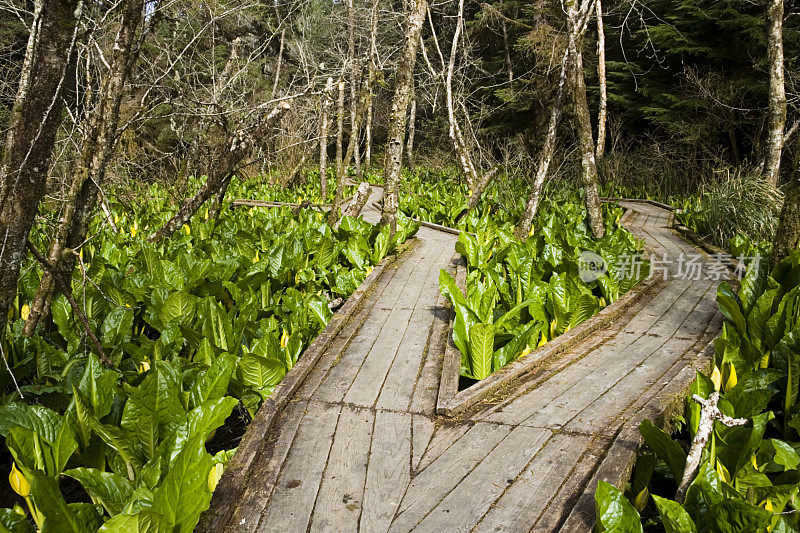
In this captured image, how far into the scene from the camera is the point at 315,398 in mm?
3318

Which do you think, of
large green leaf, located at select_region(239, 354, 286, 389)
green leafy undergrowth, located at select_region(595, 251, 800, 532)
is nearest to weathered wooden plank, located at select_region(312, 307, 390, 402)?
large green leaf, located at select_region(239, 354, 286, 389)

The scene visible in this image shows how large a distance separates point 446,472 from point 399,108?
5.82 m

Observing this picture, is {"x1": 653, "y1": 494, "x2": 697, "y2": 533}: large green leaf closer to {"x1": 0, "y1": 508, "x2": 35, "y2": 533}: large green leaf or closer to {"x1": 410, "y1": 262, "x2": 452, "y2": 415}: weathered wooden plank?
{"x1": 410, "y1": 262, "x2": 452, "y2": 415}: weathered wooden plank

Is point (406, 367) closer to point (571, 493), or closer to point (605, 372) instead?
point (605, 372)

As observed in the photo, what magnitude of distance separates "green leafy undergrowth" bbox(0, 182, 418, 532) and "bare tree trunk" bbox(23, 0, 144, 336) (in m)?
0.20

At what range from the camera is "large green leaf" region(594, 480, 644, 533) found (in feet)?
6.68

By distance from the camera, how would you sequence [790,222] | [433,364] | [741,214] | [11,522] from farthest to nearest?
[741,214]
[790,222]
[433,364]
[11,522]

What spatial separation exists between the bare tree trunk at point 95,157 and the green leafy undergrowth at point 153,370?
0.20 m

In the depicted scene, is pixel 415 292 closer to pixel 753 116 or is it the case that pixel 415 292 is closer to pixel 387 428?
pixel 387 428

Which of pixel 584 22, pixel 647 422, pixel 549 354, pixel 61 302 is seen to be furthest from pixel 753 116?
pixel 61 302

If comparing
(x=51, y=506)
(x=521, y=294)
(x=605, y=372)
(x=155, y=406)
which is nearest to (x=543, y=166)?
(x=521, y=294)

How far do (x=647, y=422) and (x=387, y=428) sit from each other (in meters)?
1.27

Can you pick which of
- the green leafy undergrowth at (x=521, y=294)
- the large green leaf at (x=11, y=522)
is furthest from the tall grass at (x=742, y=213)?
the large green leaf at (x=11, y=522)

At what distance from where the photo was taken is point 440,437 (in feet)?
9.51
